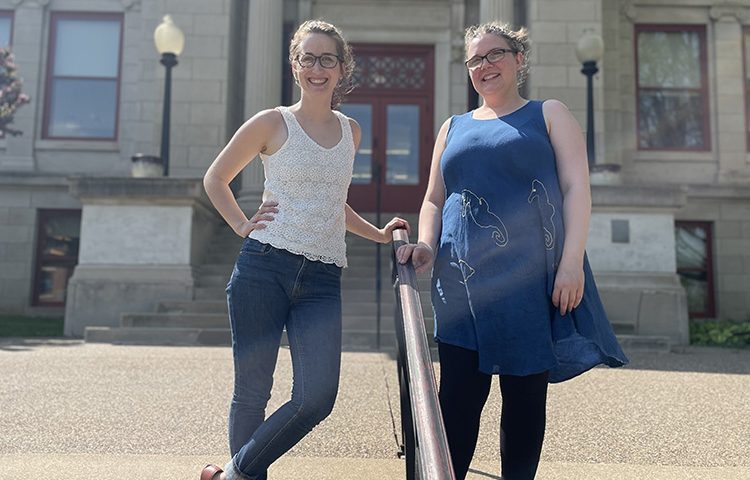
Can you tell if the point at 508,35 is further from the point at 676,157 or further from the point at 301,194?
the point at 676,157

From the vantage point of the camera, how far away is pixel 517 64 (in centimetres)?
228

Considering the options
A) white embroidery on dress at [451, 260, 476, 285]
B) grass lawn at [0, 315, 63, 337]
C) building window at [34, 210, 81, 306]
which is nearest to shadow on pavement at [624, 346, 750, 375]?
white embroidery on dress at [451, 260, 476, 285]

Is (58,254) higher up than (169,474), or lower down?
higher up

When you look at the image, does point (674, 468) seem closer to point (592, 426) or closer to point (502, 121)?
point (592, 426)

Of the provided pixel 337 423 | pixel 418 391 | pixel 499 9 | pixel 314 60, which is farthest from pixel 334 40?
pixel 499 9

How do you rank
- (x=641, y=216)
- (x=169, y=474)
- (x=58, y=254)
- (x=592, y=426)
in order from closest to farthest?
(x=169, y=474) → (x=592, y=426) → (x=641, y=216) → (x=58, y=254)

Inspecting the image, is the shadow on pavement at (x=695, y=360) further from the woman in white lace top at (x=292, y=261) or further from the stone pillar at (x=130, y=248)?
the stone pillar at (x=130, y=248)

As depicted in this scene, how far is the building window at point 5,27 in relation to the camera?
1338 centimetres

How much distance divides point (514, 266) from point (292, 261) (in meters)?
0.77

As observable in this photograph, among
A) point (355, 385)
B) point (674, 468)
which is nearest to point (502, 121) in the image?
point (674, 468)

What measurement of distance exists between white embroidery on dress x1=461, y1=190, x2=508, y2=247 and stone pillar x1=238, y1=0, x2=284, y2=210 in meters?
9.40

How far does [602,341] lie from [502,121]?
839 mm

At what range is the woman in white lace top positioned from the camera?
7.00 feet

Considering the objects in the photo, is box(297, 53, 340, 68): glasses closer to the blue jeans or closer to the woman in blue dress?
the woman in blue dress
